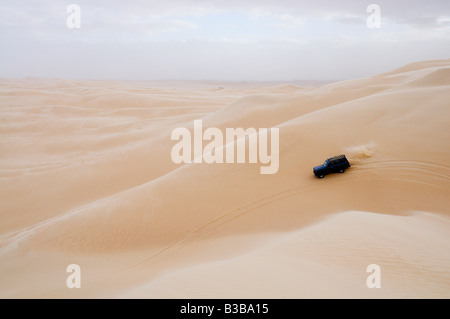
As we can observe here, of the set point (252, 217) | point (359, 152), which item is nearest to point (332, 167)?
point (359, 152)

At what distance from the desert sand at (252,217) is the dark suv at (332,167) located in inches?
8.7

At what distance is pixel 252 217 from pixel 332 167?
124 inches

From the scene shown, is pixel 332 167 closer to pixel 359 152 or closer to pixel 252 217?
pixel 359 152

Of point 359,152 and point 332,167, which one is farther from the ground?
point 359,152

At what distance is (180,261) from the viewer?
5809 mm

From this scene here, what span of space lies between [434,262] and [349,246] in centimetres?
125

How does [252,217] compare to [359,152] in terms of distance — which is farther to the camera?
[359,152]

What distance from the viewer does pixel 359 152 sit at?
356 inches

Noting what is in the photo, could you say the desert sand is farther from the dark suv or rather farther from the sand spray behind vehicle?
the dark suv

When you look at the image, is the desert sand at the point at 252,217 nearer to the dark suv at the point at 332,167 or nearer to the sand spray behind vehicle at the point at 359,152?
the sand spray behind vehicle at the point at 359,152

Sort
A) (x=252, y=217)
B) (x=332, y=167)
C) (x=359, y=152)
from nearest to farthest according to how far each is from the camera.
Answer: (x=252, y=217) → (x=332, y=167) → (x=359, y=152)

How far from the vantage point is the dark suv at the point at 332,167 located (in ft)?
27.5
